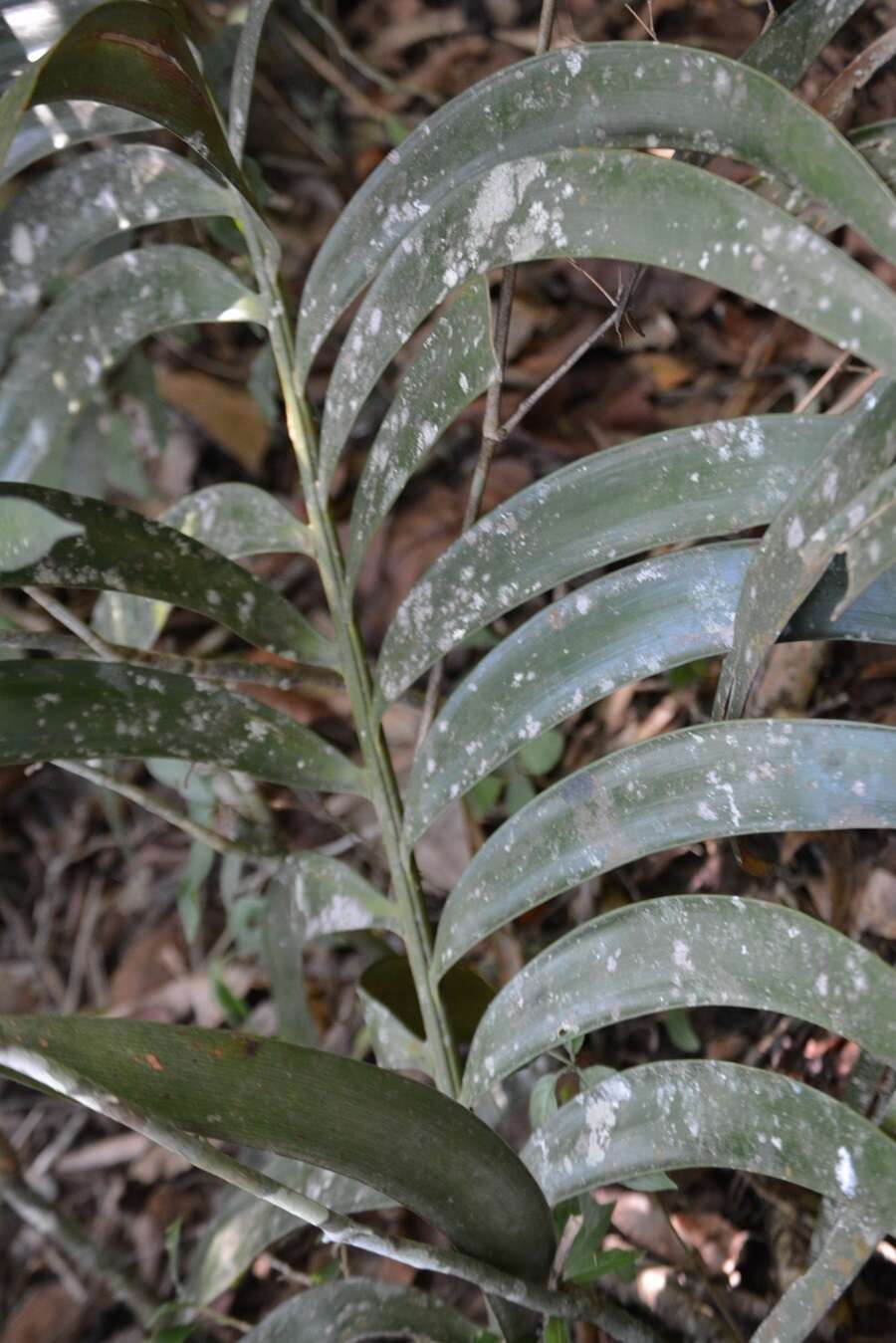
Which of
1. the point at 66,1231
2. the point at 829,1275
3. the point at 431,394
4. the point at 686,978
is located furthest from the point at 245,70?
the point at 66,1231

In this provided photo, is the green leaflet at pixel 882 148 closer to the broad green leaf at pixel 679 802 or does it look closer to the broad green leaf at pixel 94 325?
the broad green leaf at pixel 679 802

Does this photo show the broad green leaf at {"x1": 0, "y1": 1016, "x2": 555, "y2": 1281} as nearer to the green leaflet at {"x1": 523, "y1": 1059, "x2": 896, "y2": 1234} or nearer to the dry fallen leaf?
the green leaflet at {"x1": 523, "y1": 1059, "x2": 896, "y2": 1234}

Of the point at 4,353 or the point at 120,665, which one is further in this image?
the point at 4,353

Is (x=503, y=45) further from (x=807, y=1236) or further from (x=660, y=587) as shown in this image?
(x=807, y=1236)

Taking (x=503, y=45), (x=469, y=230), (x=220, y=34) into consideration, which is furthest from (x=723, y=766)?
(x=503, y=45)

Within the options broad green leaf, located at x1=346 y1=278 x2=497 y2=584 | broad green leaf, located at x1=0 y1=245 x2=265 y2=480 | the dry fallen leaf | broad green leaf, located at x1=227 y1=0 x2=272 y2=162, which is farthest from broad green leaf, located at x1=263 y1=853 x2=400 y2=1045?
the dry fallen leaf

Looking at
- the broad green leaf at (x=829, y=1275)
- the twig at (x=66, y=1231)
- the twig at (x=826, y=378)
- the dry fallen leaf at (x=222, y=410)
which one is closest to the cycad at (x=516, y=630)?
the broad green leaf at (x=829, y=1275)
